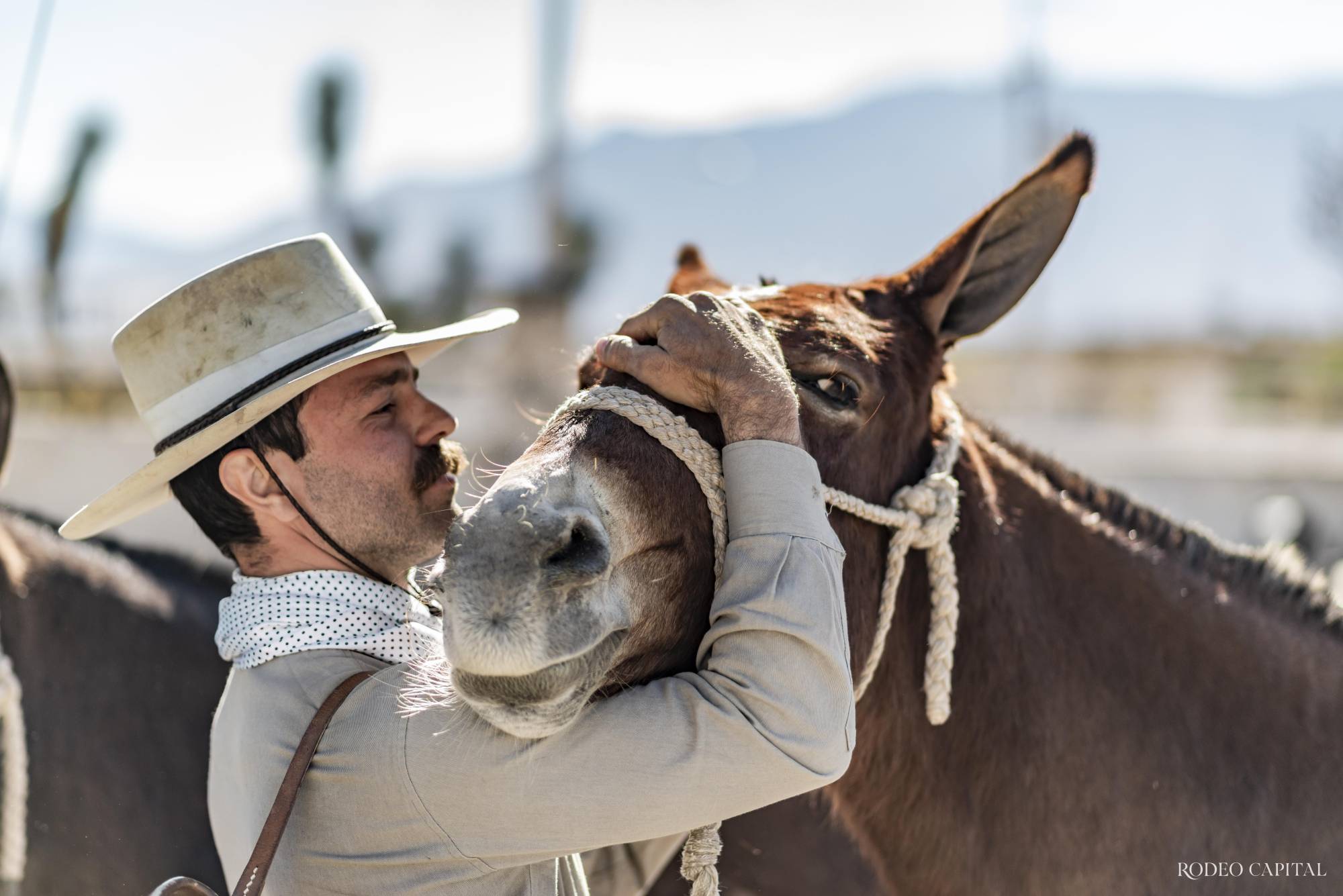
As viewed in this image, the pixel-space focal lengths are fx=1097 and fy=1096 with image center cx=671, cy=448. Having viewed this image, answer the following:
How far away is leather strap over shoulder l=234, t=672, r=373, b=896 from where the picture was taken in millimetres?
1796

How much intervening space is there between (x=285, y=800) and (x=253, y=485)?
30.7 inches

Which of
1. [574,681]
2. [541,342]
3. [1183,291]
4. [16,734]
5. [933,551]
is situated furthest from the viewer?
[1183,291]

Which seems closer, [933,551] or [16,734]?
[933,551]

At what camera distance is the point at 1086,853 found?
2.21 m

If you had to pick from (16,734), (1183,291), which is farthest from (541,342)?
(1183,291)

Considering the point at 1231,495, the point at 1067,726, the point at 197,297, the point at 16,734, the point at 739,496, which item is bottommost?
the point at 1231,495

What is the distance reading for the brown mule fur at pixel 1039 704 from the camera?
221 centimetres

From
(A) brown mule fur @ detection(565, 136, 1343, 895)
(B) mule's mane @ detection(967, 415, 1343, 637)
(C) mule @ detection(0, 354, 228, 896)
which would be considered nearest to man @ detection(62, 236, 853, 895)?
(A) brown mule fur @ detection(565, 136, 1343, 895)

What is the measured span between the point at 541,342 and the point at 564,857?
64.2 feet

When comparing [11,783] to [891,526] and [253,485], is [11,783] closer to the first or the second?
[253,485]

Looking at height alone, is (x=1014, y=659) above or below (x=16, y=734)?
above

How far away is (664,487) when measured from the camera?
175 centimetres

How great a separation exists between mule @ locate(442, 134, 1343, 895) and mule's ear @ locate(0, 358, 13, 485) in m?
2.63

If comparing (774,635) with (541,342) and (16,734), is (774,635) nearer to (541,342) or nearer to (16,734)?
(16,734)
